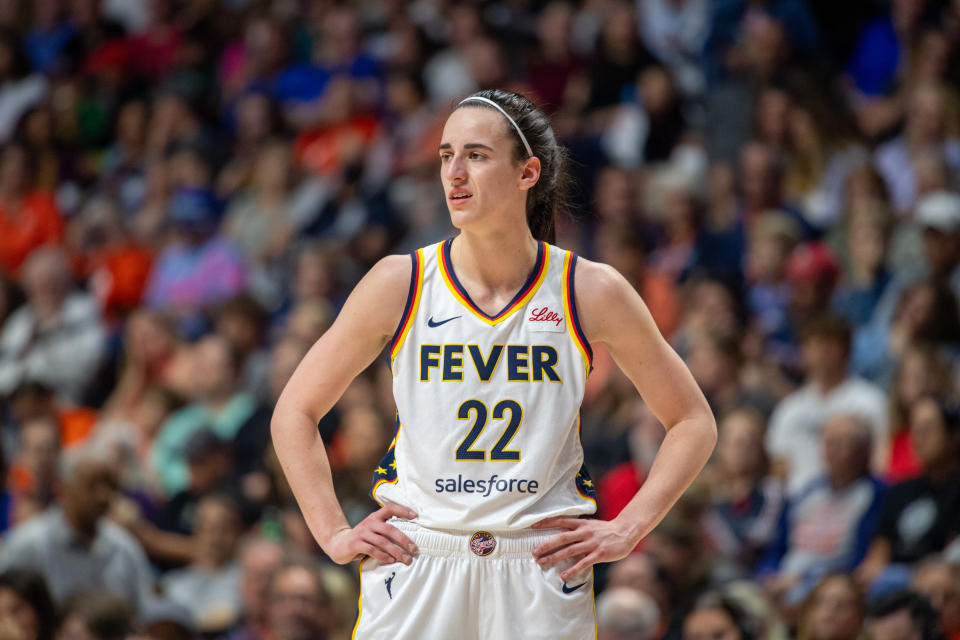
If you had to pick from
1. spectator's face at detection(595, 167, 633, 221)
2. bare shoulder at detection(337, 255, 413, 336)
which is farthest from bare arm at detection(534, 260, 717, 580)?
spectator's face at detection(595, 167, 633, 221)

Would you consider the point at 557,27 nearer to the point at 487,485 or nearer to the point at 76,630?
the point at 76,630

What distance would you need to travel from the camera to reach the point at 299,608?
637cm

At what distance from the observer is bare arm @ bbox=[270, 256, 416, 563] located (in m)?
3.87

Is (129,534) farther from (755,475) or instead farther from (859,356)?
(859,356)

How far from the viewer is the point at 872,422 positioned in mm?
7316

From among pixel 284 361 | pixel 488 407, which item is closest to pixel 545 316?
pixel 488 407

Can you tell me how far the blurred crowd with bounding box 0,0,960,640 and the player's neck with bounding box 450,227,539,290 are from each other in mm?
542

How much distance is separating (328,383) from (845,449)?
150 inches

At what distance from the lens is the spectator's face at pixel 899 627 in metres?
5.87

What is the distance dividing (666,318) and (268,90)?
5105 mm

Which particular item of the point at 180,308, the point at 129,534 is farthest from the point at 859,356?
the point at 180,308

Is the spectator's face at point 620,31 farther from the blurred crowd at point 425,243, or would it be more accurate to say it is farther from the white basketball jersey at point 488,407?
the white basketball jersey at point 488,407

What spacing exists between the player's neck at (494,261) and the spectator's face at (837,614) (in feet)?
9.83

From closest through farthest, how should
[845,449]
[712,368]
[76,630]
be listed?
[76,630] < [845,449] < [712,368]
